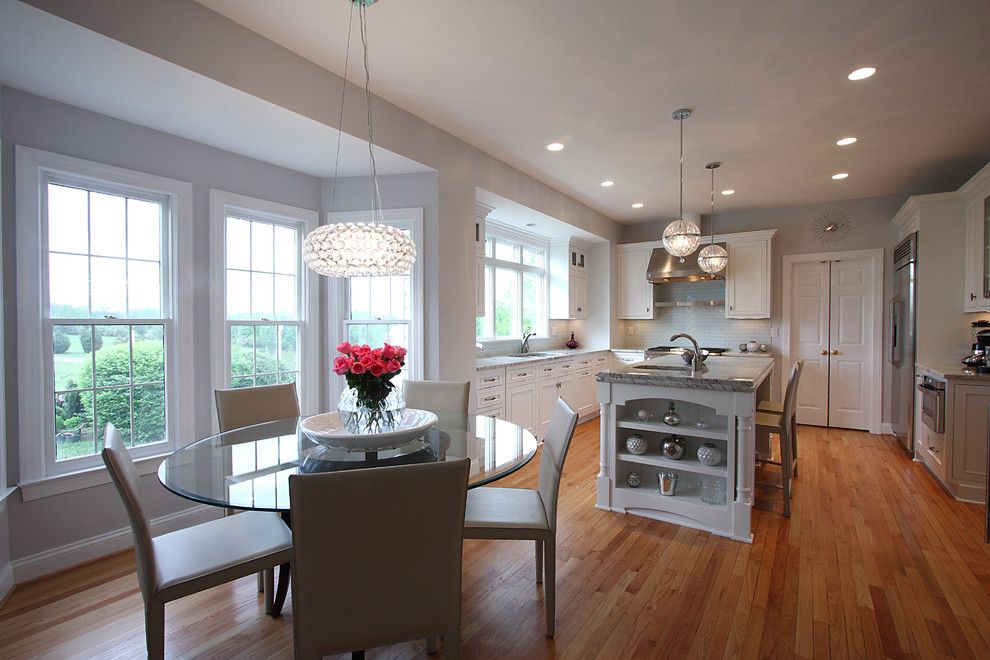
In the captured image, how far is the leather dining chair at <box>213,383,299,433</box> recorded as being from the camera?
8.54ft

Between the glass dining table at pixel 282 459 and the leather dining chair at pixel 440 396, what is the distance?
0.38 meters

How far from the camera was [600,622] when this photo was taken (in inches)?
80.7

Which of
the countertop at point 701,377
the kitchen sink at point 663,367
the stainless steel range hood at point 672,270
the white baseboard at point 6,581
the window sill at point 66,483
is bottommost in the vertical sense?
the white baseboard at point 6,581

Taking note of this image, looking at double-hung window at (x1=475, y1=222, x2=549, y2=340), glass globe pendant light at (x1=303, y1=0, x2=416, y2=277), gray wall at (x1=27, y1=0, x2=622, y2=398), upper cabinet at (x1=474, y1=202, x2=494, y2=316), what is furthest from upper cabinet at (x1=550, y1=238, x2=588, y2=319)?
glass globe pendant light at (x1=303, y1=0, x2=416, y2=277)

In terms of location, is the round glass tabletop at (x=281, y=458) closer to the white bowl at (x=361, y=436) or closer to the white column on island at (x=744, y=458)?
the white bowl at (x=361, y=436)

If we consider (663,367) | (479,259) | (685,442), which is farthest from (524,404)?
(685,442)

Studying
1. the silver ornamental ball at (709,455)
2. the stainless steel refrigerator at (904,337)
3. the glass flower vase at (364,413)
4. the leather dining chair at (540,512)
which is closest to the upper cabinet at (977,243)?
the stainless steel refrigerator at (904,337)

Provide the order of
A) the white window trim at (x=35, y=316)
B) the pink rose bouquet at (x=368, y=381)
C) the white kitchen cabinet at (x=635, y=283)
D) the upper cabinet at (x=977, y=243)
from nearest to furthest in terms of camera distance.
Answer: the pink rose bouquet at (x=368, y=381) → the white window trim at (x=35, y=316) → the upper cabinet at (x=977, y=243) → the white kitchen cabinet at (x=635, y=283)

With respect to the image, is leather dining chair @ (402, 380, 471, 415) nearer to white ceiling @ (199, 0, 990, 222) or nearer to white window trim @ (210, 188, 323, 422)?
white window trim @ (210, 188, 323, 422)

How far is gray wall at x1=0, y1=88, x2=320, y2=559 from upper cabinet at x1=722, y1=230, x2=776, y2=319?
532 cm

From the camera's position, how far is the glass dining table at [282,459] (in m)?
1.59

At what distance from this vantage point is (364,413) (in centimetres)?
203

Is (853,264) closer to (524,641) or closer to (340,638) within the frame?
(524,641)

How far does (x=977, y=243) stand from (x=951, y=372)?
1.15m
